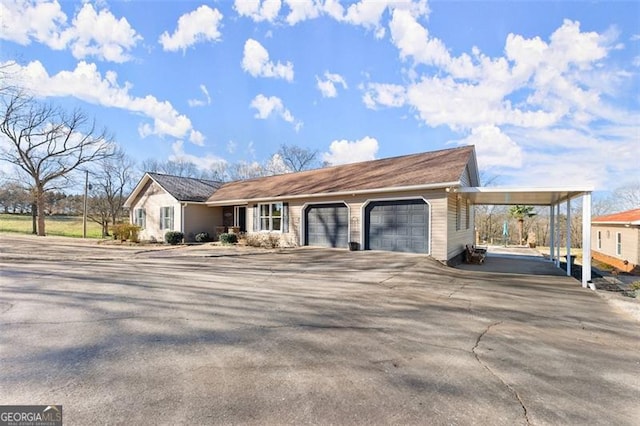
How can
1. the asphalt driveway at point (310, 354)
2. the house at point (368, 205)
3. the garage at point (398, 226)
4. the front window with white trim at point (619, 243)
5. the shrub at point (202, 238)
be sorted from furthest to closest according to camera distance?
the shrub at point (202, 238)
the front window with white trim at point (619, 243)
the garage at point (398, 226)
the house at point (368, 205)
the asphalt driveway at point (310, 354)

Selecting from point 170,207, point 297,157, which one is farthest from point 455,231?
point 297,157

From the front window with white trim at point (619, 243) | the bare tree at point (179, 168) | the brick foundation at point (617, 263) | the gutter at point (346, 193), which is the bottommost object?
the brick foundation at point (617, 263)

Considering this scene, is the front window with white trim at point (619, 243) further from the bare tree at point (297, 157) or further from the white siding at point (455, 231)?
the bare tree at point (297, 157)

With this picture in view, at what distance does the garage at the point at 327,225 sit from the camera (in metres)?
15.3

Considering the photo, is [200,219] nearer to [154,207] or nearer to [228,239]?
[154,207]

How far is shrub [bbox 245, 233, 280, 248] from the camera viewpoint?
56.3 feet

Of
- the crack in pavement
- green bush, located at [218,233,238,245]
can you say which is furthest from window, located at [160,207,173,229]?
the crack in pavement

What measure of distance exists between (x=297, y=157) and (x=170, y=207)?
2788 centimetres

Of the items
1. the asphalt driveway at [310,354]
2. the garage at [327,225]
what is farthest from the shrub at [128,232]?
the asphalt driveway at [310,354]

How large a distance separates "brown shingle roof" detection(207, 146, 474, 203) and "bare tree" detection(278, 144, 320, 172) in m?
25.2

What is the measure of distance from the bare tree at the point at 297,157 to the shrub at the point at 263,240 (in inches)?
1170

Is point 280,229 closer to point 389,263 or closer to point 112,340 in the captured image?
point 389,263

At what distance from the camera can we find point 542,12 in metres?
11.7

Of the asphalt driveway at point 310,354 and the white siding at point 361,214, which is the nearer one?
the asphalt driveway at point 310,354
